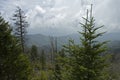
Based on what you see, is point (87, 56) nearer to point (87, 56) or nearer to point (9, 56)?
point (87, 56)

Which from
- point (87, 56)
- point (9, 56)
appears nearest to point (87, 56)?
point (87, 56)

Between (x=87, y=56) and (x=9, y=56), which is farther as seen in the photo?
(x=9, y=56)

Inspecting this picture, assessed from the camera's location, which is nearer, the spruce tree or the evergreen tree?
the spruce tree

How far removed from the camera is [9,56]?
18812 mm

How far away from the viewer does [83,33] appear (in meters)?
14.8

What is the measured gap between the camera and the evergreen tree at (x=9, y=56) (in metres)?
18.5

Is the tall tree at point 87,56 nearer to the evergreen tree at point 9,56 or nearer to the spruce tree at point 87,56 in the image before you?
the spruce tree at point 87,56

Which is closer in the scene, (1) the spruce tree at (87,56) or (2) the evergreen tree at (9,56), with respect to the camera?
(1) the spruce tree at (87,56)

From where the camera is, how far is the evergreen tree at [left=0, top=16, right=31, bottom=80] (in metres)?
18.5

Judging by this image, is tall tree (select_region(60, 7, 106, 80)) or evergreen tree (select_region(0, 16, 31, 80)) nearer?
tall tree (select_region(60, 7, 106, 80))

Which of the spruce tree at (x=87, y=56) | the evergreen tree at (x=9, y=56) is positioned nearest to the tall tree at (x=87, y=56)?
the spruce tree at (x=87, y=56)

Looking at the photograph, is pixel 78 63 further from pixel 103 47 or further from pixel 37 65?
pixel 37 65

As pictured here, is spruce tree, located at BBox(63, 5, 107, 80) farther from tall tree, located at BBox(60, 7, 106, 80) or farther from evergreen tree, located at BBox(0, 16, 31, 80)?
evergreen tree, located at BBox(0, 16, 31, 80)

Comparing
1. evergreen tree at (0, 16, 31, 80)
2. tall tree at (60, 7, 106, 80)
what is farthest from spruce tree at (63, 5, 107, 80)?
evergreen tree at (0, 16, 31, 80)
